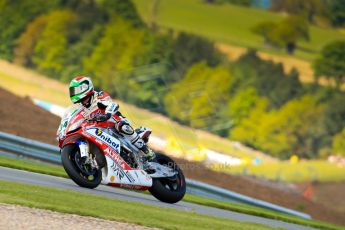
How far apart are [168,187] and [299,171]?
3517 cm

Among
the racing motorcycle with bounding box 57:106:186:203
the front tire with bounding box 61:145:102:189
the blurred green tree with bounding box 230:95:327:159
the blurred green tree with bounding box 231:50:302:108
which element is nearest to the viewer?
the front tire with bounding box 61:145:102:189

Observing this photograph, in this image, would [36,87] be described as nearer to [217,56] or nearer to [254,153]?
[254,153]

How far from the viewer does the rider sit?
15.4 m

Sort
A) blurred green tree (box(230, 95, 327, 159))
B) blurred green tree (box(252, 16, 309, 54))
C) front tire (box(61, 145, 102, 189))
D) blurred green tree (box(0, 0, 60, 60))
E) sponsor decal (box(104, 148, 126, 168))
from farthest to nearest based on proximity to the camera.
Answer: blurred green tree (box(252, 16, 309, 54)), blurred green tree (box(0, 0, 60, 60)), blurred green tree (box(230, 95, 327, 159)), sponsor decal (box(104, 148, 126, 168)), front tire (box(61, 145, 102, 189))

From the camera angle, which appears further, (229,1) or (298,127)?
(229,1)

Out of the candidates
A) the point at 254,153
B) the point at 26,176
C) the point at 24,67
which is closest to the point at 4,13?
the point at 24,67

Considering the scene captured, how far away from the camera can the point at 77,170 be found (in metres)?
15.3

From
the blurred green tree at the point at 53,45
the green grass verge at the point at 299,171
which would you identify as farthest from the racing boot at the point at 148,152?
the blurred green tree at the point at 53,45

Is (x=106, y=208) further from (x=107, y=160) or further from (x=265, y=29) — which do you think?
(x=265, y=29)

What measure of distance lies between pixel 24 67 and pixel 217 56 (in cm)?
1538

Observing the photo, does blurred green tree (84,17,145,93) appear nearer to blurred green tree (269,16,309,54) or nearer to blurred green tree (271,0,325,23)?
blurred green tree (269,16,309,54)

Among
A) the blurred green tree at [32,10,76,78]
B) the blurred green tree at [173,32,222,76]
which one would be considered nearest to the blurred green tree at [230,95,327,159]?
the blurred green tree at [173,32,222,76]

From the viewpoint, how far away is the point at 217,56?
7094cm

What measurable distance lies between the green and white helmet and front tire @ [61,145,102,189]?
0.80 m
